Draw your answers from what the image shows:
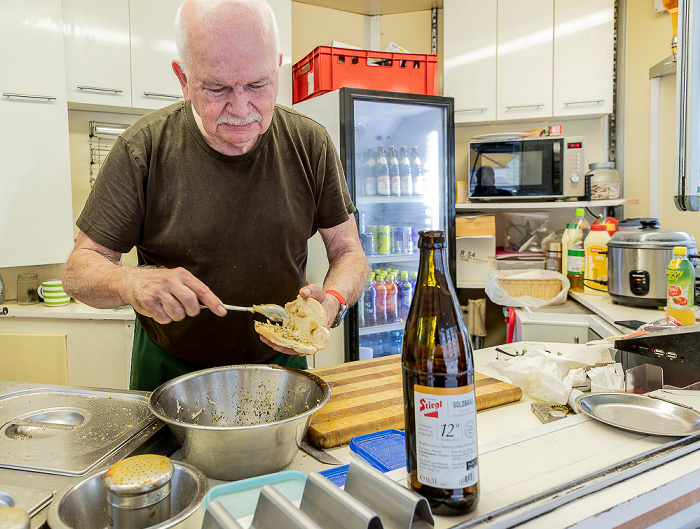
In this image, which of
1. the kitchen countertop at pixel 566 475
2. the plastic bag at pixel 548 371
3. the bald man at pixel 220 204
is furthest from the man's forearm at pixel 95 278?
the plastic bag at pixel 548 371

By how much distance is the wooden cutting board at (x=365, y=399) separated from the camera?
1019 mm

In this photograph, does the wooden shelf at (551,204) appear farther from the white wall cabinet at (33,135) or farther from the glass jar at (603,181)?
the white wall cabinet at (33,135)

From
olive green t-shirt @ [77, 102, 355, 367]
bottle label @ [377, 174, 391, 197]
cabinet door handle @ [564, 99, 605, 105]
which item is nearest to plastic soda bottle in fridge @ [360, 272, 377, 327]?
bottle label @ [377, 174, 391, 197]

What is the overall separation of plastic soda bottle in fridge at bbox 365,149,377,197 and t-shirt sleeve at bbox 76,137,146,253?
1970 mm

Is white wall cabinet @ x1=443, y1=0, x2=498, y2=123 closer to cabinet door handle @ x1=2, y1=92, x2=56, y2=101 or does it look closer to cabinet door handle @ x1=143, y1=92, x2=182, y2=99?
cabinet door handle @ x1=143, y1=92, x2=182, y2=99

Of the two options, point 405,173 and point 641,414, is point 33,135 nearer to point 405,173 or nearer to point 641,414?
point 405,173

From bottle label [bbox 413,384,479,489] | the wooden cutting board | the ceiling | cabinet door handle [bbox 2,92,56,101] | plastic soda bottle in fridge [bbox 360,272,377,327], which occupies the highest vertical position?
the ceiling

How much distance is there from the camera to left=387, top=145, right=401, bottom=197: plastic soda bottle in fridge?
3.29 metres

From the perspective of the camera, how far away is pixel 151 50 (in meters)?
2.96

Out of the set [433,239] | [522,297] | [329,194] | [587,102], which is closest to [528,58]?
[587,102]

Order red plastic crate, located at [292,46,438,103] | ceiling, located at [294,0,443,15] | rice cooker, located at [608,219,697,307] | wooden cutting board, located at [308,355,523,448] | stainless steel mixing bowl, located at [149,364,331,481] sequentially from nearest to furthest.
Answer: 1. stainless steel mixing bowl, located at [149,364,331,481]
2. wooden cutting board, located at [308,355,523,448]
3. rice cooker, located at [608,219,697,307]
4. red plastic crate, located at [292,46,438,103]
5. ceiling, located at [294,0,443,15]

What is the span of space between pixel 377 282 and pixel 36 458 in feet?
8.40

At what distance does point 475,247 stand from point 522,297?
68 cm

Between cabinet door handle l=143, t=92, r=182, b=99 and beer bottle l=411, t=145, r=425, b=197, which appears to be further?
beer bottle l=411, t=145, r=425, b=197
